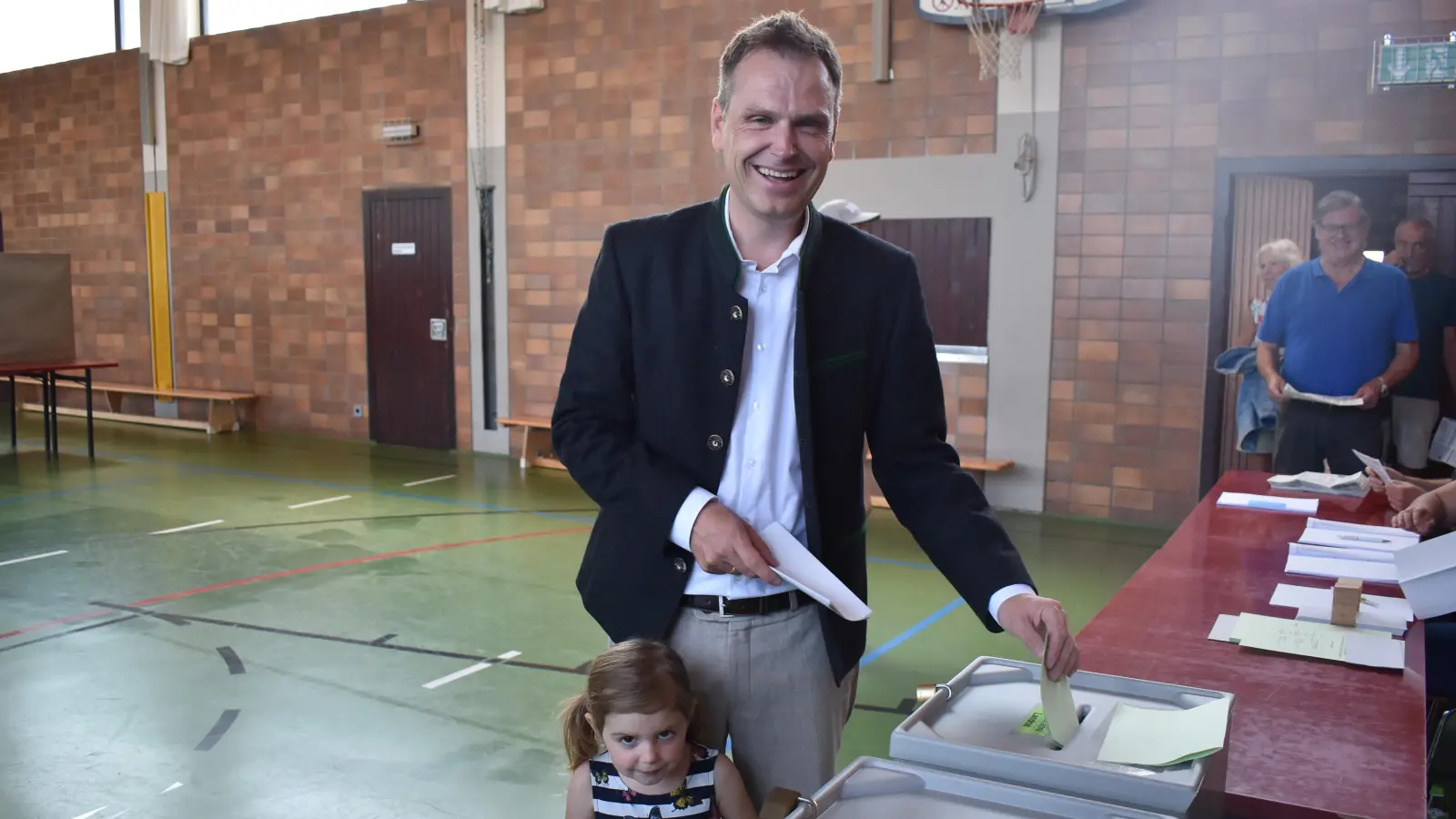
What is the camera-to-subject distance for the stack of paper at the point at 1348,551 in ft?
9.41

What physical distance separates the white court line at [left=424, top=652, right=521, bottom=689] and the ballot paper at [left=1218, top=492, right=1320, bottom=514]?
2.84 meters

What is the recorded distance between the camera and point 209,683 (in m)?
4.43

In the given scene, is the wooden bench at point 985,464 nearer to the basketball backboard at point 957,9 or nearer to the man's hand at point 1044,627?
the basketball backboard at point 957,9

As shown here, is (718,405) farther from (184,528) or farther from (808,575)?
(184,528)

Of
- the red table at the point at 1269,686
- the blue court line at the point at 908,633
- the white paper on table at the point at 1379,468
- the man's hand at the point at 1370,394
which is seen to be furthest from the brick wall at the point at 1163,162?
the red table at the point at 1269,686

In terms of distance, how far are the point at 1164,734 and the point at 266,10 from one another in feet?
39.8

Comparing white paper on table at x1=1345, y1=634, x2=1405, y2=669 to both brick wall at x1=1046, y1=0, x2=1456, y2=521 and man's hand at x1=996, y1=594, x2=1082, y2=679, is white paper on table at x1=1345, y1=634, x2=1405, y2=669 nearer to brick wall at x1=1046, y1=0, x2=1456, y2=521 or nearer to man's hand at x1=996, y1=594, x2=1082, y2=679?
man's hand at x1=996, y1=594, x2=1082, y2=679

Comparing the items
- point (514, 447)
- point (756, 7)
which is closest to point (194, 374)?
point (514, 447)

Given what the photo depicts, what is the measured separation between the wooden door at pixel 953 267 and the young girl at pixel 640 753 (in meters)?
6.02

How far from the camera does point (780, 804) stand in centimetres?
120

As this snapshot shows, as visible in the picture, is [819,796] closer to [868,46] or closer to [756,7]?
[868,46]

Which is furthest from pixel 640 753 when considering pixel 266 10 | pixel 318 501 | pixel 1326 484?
pixel 266 10

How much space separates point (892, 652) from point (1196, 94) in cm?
419

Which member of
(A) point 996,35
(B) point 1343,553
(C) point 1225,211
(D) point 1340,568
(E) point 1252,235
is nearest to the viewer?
(D) point 1340,568
